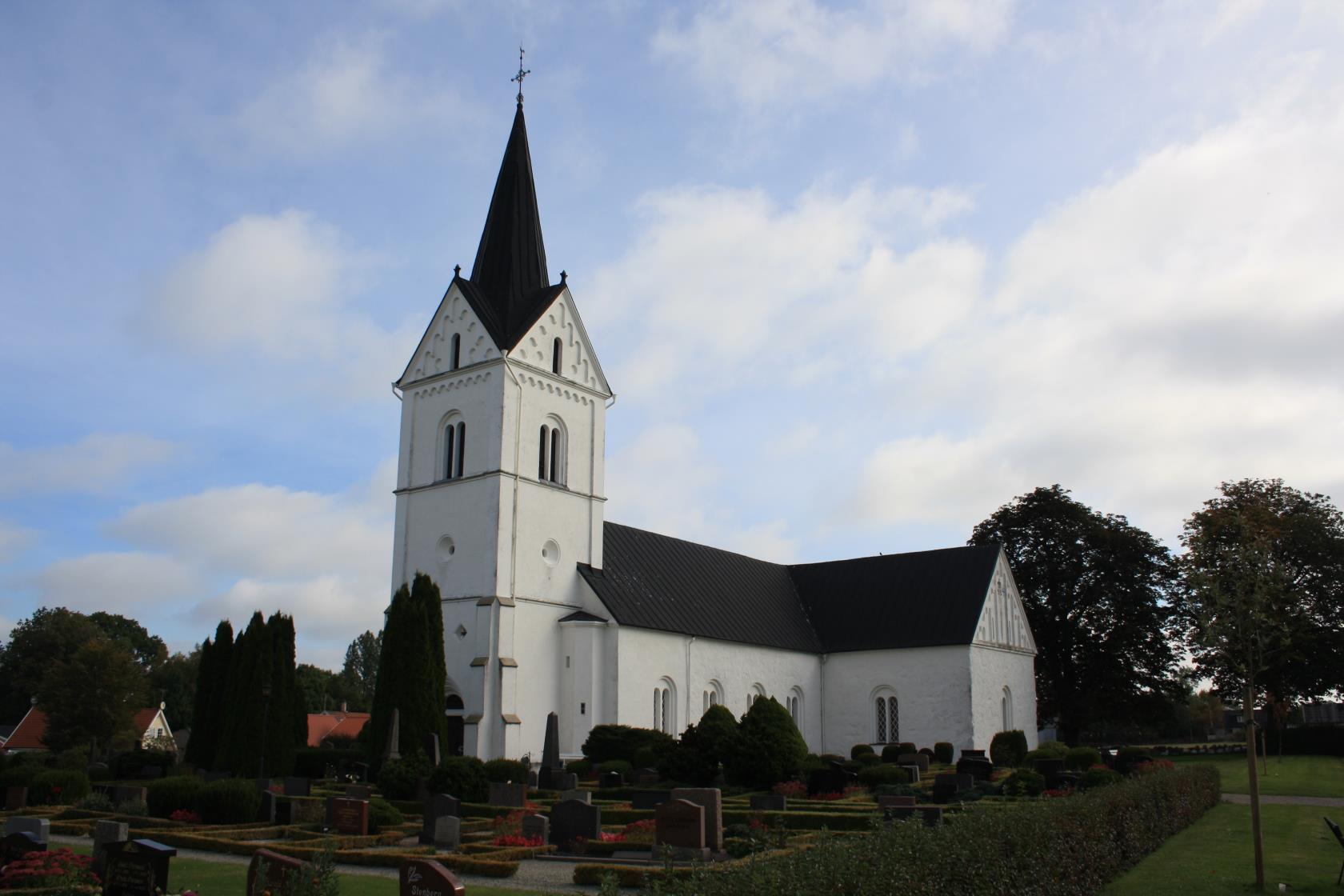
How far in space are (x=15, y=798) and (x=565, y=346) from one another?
19.3 meters

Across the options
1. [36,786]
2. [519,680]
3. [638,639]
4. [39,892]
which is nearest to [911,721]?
[638,639]

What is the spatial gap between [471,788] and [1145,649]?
31286mm

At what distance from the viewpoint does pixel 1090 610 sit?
145 ft

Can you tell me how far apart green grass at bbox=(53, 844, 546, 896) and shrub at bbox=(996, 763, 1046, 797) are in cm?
1226

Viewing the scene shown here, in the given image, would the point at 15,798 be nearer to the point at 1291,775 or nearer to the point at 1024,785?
the point at 1024,785

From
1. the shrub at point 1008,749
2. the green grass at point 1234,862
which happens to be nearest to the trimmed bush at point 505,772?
the green grass at point 1234,862

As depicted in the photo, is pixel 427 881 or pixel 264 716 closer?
pixel 427 881

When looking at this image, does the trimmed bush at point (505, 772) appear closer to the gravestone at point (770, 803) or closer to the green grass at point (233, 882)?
the gravestone at point (770, 803)

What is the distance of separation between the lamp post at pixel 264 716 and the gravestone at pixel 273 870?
62.1 feet

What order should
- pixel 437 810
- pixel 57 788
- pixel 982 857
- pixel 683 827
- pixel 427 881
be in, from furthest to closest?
pixel 57 788 < pixel 437 810 < pixel 683 827 < pixel 427 881 < pixel 982 857

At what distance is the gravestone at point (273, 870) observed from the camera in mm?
9273

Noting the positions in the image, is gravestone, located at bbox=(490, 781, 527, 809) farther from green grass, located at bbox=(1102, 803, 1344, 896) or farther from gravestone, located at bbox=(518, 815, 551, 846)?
green grass, located at bbox=(1102, 803, 1344, 896)

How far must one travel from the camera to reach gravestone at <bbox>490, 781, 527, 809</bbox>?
20.2 m

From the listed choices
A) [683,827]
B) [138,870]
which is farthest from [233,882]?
[683,827]
